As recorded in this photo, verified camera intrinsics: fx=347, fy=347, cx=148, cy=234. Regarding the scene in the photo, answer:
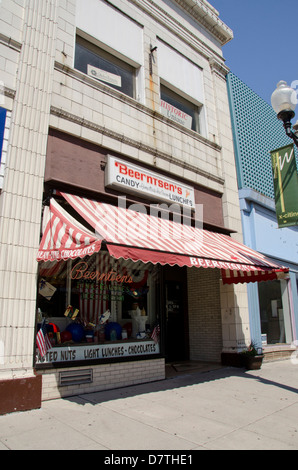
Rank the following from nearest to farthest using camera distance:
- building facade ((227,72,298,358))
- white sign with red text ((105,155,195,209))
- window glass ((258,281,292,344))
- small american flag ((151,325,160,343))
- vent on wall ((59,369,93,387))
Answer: vent on wall ((59,369,93,387)) < white sign with red text ((105,155,195,209)) < small american flag ((151,325,160,343)) < building facade ((227,72,298,358)) < window glass ((258,281,292,344))

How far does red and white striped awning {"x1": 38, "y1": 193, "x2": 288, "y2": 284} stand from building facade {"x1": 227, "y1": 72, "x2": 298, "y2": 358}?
2.63 m

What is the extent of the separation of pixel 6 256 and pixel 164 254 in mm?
2558

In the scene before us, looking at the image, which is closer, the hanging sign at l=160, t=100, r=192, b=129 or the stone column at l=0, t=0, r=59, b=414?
the stone column at l=0, t=0, r=59, b=414

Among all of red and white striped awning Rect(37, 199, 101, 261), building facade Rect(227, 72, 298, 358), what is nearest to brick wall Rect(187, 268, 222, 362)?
building facade Rect(227, 72, 298, 358)

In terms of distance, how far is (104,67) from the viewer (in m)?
8.62

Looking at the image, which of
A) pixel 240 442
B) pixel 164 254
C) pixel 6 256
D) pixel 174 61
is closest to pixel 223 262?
pixel 164 254

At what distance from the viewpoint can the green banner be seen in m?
9.36

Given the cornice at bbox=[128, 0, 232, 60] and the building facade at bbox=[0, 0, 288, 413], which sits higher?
the cornice at bbox=[128, 0, 232, 60]

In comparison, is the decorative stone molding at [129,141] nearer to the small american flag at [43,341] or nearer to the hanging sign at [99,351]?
the small american flag at [43,341]

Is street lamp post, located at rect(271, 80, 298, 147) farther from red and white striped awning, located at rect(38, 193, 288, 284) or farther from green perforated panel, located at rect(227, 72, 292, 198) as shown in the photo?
green perforated panel, located at rect(227, 72, 292, 198)

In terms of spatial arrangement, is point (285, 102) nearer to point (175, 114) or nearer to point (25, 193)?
point (175, 114)

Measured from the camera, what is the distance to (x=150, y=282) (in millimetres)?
8320
